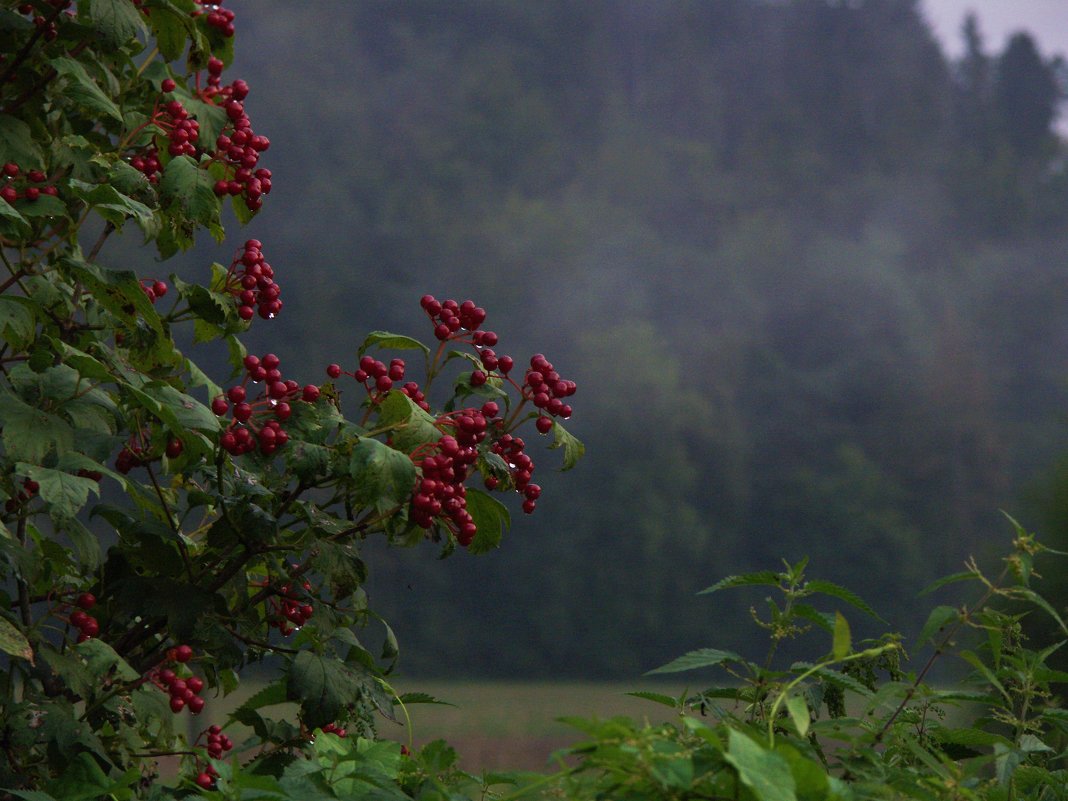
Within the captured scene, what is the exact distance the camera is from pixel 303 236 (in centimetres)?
3022

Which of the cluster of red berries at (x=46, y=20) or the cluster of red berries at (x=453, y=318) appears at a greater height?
the cluster of red berries at (x=46, y=20)

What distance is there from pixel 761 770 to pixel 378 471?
2.10ft

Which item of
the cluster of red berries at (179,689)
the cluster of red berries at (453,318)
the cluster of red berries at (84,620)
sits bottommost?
the cluster of red berries at (179,689)

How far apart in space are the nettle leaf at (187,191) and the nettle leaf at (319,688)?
23.9 inches

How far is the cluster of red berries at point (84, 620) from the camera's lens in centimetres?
156

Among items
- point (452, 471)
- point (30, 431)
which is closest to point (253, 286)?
point (30, 431)

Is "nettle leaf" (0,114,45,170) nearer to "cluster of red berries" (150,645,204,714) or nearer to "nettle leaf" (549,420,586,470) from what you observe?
"cluster of red berries" (150,645,204,714)

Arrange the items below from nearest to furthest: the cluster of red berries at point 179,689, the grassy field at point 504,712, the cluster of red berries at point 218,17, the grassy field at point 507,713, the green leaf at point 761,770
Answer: the green leaf at point 761,770 → the cluster of red berries at point 179,689 → the cluster of red berries at point 218,17 → the grassy field at point 504,712 → the grassy field at point 507,713

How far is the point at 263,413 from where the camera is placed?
4.77 ft

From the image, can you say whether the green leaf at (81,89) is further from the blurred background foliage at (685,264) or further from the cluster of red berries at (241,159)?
the blurred background foliage at (685,264)

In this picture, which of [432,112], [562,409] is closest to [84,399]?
[562,409]

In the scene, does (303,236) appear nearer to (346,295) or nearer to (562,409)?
(346,295)

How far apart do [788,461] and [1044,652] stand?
1184 inches

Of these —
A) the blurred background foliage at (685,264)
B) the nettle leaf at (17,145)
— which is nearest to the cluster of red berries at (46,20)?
the nettle leaf at (17,145)
